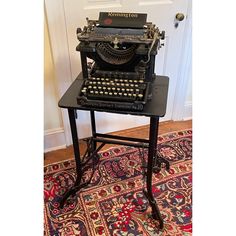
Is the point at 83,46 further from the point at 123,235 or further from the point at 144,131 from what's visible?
the point at 144,131

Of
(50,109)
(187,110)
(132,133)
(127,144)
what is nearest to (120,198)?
(127,144)

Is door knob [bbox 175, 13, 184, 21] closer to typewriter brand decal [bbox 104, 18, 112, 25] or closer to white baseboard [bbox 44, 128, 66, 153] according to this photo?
typewriter brand decal [bbox 104, 18, 112, 25]

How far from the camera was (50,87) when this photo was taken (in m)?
1.88

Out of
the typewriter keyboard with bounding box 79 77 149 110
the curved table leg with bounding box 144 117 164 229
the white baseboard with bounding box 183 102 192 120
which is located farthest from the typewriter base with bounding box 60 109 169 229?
the white baseboard with bounding box 183 102 192 120

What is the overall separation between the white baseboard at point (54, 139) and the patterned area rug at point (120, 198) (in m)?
0.19

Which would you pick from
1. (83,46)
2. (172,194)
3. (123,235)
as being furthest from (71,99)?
(172,194)

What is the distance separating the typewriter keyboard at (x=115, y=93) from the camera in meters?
1.25

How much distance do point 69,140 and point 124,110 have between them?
102 cm

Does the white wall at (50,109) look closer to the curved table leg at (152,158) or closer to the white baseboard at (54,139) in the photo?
the white baseboard at (54,139)

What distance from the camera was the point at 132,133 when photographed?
2.32 m

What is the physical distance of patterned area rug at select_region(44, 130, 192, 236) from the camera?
1.55 metres

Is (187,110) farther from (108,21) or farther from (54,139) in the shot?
(108,21)

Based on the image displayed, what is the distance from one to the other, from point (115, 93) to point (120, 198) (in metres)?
0.81

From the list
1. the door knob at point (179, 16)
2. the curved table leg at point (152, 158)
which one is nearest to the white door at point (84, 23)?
the door knob at point (179, 16)
